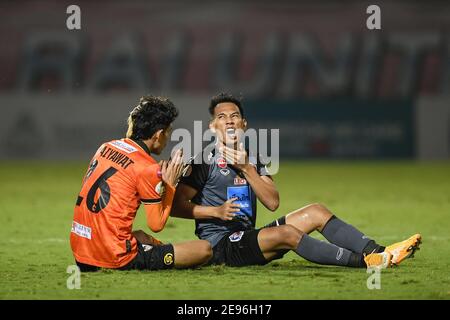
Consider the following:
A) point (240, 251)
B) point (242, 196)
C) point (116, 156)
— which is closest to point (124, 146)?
point (116, 156)

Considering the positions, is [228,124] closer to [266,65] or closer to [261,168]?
[261,168]

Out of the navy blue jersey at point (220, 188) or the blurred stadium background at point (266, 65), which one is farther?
the blurred stadium background at point (266, 65)

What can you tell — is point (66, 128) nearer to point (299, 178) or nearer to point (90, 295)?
point (299, 178)

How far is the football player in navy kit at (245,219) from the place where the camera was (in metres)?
6.95

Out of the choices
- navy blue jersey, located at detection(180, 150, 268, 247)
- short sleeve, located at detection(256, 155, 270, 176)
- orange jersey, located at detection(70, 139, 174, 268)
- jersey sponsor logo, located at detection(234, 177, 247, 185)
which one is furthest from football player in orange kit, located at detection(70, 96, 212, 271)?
short sleeve, located at detection(256, 155, 270, 176)

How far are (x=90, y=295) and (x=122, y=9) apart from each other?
20.1 m

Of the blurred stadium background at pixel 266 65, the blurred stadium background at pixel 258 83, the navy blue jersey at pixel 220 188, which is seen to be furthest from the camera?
the blurred stadium background at pixel 266 65

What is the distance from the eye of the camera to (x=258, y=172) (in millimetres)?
7324

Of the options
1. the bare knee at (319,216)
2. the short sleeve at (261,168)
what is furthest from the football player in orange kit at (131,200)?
the bare knee at (319,216)

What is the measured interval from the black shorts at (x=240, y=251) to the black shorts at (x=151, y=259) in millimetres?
464

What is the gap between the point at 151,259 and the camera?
6.90m

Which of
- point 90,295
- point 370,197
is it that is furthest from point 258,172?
point 370,197

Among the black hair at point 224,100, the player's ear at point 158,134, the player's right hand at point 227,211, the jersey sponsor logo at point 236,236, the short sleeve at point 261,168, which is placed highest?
the black hair at point 224,100

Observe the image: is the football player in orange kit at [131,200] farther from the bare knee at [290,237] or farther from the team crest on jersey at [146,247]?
the bare knee at [290,237]
